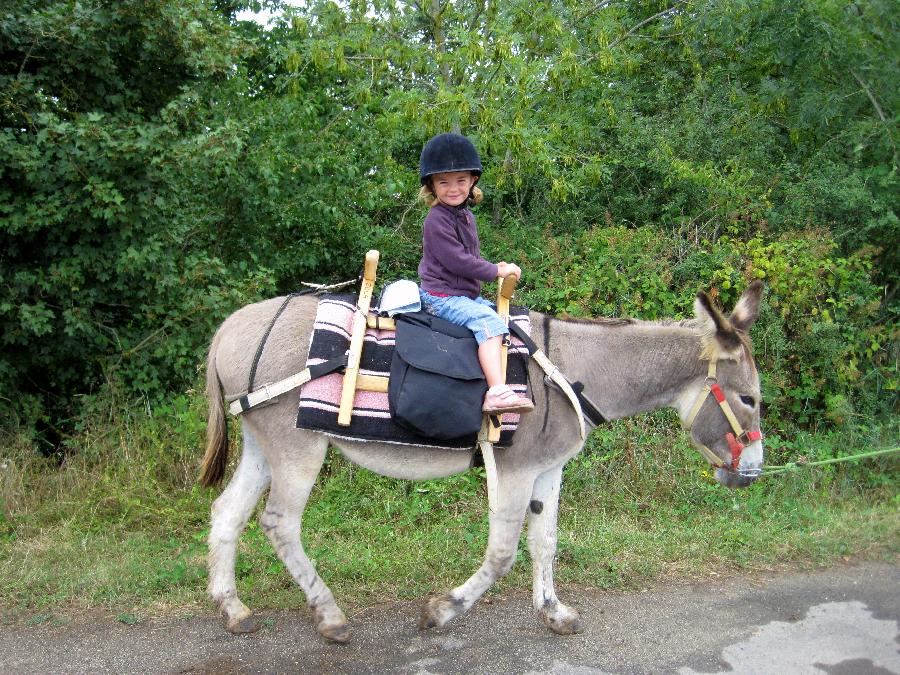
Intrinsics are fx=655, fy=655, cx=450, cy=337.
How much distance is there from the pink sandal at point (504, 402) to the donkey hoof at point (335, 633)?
4.41 feet

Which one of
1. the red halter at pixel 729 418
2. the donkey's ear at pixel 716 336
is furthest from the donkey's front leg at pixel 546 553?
the donkey's ear at pixel 716 336

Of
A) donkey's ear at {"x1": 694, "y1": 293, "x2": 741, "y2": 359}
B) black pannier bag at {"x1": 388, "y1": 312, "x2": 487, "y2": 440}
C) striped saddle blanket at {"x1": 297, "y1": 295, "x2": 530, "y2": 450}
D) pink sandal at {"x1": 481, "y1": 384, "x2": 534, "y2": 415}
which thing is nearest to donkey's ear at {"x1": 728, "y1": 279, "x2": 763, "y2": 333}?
donkey's ear at {"x1": 694, "y1": 293, "x2": 741, "y2": 359}

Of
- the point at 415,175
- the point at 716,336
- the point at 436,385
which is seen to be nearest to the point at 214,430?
the point at 436,385

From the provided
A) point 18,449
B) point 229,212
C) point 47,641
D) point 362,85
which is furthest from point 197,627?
point 362,85

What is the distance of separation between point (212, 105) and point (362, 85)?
1516mm

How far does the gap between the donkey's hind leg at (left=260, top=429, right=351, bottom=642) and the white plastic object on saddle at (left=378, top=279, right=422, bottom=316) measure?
0.73 meters

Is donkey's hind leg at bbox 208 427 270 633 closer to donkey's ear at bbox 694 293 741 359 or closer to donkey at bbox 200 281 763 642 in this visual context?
donkey at bbox 200 281 763 642

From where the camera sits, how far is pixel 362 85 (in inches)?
269

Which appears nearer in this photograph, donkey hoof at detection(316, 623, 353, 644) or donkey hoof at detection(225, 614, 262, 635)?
donkey hoof at detection(316, 623, 353, 644)

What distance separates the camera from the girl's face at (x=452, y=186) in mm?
3342

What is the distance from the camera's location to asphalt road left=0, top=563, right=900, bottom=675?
3.13 metres

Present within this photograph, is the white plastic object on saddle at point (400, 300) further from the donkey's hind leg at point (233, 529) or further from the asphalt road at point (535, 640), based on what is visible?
the asphalt road at point (535, 640)

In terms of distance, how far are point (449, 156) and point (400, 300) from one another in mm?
758

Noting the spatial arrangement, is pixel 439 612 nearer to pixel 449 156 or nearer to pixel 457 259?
pixel 457 259
